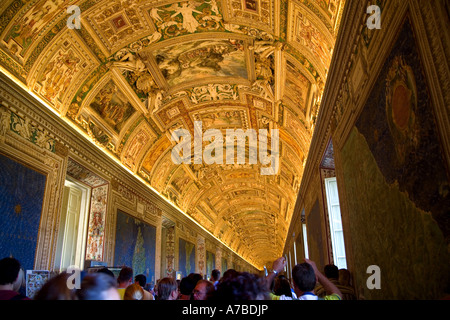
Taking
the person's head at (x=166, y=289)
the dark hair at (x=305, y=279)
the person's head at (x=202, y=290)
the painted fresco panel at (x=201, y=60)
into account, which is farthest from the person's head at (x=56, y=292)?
the painted fresco panel at (x=201, y=60)

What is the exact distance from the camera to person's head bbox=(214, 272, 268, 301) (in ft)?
6.33

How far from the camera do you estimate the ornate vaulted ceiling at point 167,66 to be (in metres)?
8.77

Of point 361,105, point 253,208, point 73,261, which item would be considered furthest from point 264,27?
point 253,208

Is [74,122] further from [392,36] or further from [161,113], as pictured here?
[392,36]

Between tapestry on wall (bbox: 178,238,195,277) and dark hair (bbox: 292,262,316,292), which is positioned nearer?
dark hair (bbox: 292,262,316,292)

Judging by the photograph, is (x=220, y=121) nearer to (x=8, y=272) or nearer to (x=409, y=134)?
(x=409, y=134)

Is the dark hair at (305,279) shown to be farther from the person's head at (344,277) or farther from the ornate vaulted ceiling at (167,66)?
the ornate vaulted ceiling at (167,66)

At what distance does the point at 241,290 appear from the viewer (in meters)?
1.94

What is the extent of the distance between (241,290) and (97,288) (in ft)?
3.02

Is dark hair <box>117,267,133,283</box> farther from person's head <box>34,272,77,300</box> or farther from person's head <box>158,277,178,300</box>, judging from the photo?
person's head <box>34,272,77,300</box>

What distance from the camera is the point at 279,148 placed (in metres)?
17.8

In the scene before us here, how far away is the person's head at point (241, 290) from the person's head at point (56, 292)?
0.88 metres

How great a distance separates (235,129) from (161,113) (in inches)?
169

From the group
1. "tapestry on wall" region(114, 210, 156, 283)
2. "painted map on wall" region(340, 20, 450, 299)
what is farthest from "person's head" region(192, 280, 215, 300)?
"tapestry on wall" region(114, 210, 156, 283)
